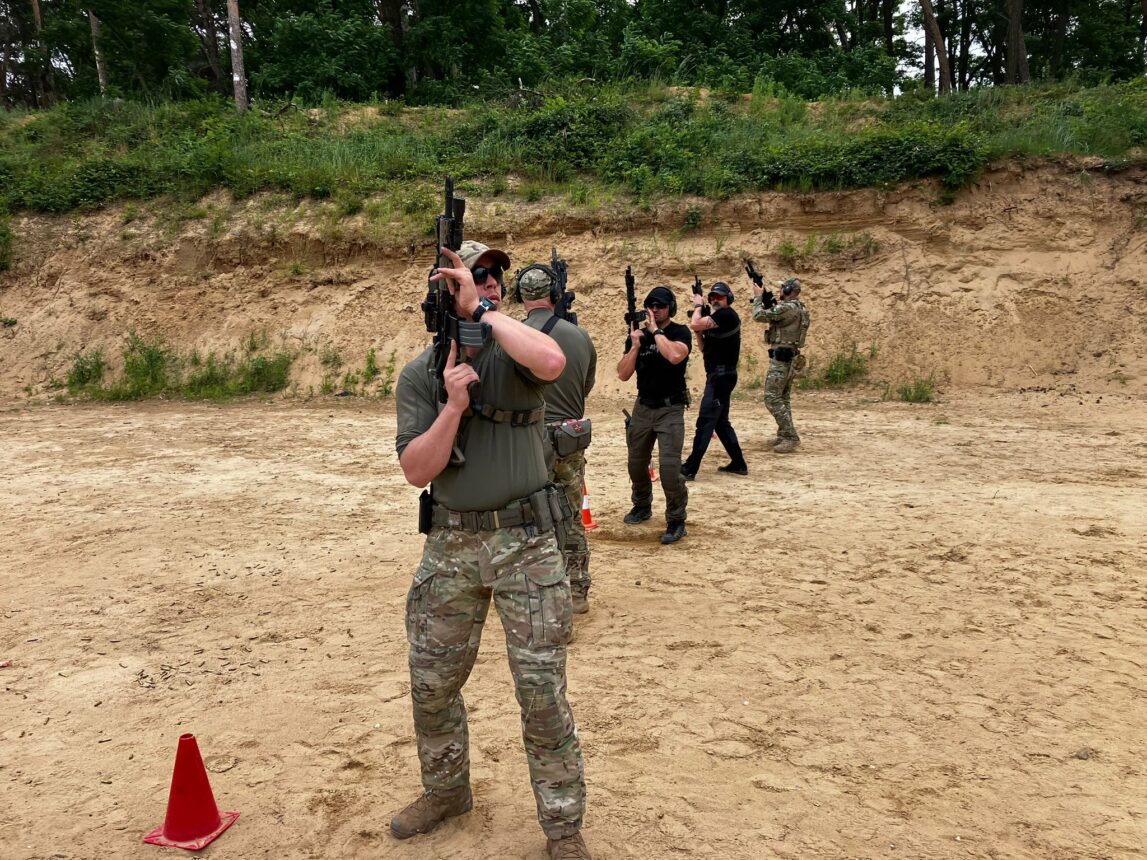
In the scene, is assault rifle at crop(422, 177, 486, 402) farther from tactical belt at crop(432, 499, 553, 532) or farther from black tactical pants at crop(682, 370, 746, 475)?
black tactical pants at crop(682, 370, 746, 475)

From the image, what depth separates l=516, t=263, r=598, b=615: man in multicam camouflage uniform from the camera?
4797 mm

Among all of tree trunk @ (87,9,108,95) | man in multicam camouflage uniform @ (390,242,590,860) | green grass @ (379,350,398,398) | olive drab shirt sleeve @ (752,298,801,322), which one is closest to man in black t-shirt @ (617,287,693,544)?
man in multicam camouflage uniform @ (390,242,590,860)

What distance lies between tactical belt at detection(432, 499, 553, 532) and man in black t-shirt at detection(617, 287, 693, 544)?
3.59 meters

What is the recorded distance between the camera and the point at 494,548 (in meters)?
3.05

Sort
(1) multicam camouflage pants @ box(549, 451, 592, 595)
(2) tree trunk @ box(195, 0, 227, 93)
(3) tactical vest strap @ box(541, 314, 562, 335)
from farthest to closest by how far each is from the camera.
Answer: (2) tree trunk @ box(195, 0, 227, 93) → (1) multicam camouflage pants @ box(549, 451, 592, 595) → (3) tactical vest strap @ box(541, 314, 562, 335)

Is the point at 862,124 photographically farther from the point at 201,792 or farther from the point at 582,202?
the point at 201,792

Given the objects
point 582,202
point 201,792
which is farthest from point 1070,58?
point 201,792

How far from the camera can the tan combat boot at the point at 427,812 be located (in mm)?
3273

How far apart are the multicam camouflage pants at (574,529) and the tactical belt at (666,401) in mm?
1548

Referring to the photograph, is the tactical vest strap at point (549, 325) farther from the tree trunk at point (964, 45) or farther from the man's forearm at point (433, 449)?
the tree trunk at point (964, 45)

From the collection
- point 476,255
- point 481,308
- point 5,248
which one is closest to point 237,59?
point 5,248

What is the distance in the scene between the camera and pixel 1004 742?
3.89m

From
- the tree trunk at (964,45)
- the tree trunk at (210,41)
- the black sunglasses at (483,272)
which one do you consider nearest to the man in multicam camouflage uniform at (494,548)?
the black sunglasses at (483,272)

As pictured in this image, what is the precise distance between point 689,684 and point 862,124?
61.1 feet
